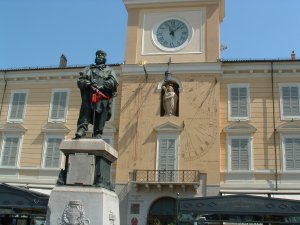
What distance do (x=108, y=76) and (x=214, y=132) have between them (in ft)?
50.5

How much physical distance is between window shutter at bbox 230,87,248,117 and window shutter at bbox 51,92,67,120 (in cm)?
1032

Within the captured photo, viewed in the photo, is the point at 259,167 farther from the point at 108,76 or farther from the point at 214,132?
the point at 108,76

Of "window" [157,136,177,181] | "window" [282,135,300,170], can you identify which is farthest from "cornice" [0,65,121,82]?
"window" [282,135,300,170]

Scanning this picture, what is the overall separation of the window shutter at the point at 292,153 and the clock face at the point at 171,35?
8420 mm

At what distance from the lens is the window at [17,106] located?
27.3 meters

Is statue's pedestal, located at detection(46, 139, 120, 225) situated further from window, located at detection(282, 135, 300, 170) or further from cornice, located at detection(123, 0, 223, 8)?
cornice, located at detection(123, 0, 223, 8)

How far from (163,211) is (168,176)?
1.90 metres

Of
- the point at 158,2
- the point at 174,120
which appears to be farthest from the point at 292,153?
the point at 158,2

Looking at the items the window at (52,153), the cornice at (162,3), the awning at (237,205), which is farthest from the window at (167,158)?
the cornice at (162,3)

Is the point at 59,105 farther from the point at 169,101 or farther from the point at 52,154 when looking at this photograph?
the point at 169,101

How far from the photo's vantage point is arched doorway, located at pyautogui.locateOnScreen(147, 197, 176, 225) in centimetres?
2311

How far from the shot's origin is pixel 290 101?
79.7ft

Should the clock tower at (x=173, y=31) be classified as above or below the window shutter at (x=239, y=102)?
above

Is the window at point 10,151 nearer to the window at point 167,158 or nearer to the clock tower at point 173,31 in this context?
the clock tower at point 173,31
